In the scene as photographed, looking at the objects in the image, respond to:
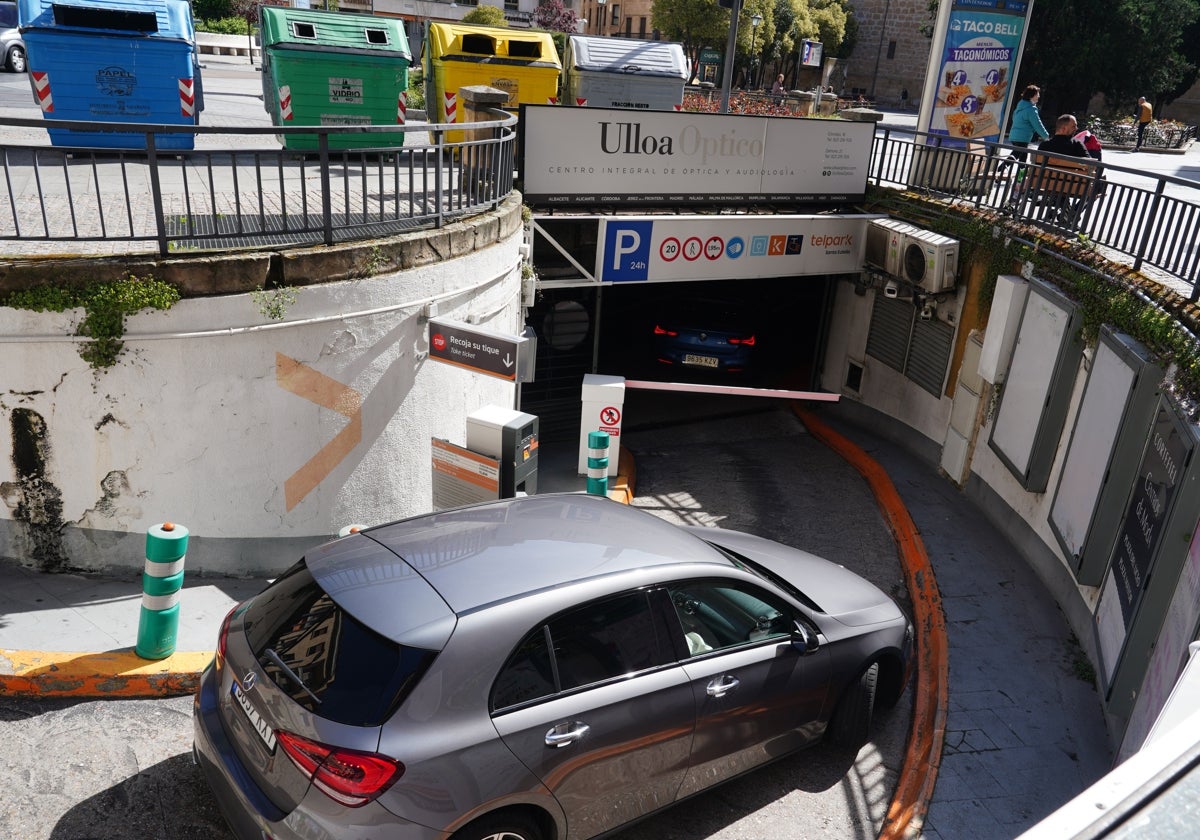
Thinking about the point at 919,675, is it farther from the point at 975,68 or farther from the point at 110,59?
the point at 110,59

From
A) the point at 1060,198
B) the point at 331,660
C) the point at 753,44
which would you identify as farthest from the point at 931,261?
the point at 753,44

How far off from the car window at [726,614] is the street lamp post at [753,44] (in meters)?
33.3

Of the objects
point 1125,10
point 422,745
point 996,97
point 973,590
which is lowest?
point 973,590

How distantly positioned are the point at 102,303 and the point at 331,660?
347 centimetres

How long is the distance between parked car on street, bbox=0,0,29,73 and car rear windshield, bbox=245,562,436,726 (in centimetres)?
2333

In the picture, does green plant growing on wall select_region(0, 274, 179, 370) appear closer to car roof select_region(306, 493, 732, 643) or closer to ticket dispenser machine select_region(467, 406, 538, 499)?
ticket dispenser machine select_region(467, 406, 538, 499)

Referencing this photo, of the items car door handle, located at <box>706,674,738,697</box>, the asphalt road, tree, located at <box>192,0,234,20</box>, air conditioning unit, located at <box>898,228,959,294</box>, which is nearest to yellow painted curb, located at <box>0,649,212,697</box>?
the asphalt road

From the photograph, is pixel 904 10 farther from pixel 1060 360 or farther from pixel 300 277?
pixel 300 277

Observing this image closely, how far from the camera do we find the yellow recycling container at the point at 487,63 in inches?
591

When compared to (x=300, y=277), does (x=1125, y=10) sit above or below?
above

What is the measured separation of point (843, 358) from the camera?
14.2 meters

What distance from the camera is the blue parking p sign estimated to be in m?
11.1

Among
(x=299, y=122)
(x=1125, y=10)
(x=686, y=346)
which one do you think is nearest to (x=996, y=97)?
(x=686, y=346)

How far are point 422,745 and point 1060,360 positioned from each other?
743 cm
